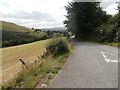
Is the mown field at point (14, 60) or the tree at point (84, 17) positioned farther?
the tree at point (84, 17)

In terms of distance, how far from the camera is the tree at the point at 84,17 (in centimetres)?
2323

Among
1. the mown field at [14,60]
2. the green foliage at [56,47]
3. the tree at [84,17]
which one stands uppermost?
the tree at [84,17]

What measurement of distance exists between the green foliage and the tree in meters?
14.4

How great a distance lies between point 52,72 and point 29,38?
47320 mm

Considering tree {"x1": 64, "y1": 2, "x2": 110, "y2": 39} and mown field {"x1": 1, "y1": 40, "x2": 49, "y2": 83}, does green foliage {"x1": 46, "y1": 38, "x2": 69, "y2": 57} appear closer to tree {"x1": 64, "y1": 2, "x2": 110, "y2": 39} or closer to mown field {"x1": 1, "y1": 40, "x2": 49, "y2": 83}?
mown field {"x1": 1, "y1": 40, "x2": 49, "y2": 83}

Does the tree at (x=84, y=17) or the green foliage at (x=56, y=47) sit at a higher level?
the tree at (x=84, y=17)

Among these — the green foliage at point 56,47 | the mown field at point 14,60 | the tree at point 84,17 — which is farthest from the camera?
the tree at point 84,17

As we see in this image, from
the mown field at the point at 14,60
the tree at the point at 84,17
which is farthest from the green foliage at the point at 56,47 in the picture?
the tree at the point at 84,17

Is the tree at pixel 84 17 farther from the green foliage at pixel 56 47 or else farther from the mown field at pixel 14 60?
the green foliage at pixel 56 47

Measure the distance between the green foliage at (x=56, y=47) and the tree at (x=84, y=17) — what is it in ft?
47.4

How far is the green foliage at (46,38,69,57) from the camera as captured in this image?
9512 mm

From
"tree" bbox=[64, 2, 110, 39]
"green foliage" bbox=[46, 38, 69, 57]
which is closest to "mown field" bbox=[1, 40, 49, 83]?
"green foliage" bbox=[46, 38, 69, 57]

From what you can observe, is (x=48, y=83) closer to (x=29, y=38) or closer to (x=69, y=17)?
(x=69, y=17)

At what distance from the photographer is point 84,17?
75.5 ft
